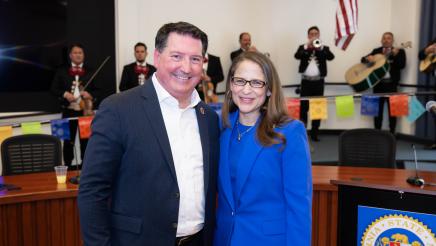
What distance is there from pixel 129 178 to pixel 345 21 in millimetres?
6375

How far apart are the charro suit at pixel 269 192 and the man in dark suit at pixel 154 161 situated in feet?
0.48

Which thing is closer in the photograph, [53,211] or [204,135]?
[204,135]

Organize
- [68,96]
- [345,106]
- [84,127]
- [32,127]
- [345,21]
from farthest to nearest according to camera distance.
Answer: [345,21] → [68,96] → [345,106] → [84,127] → [32,127]

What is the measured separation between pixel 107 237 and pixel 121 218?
8 cm

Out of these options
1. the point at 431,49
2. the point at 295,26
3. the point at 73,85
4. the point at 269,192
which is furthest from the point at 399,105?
the point at 269,192

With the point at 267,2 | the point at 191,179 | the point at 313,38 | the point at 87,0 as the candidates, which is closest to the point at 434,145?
the point at 313,38

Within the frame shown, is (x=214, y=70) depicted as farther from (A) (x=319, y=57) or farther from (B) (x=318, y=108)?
(B) (x=318, y=108)

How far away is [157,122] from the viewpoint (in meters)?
1.84

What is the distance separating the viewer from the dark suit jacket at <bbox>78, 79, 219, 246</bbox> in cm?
174

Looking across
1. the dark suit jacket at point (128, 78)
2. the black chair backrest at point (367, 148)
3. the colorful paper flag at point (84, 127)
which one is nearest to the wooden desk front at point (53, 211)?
the black chair backrest at point (367, 148)

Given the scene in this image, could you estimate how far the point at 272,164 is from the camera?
6.72ft

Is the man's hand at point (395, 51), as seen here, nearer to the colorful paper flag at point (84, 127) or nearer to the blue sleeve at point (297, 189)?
the colorful paper flag at point (84, 127)

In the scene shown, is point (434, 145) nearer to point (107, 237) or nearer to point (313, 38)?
point (313, 38)

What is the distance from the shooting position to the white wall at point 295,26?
28.0 ft
